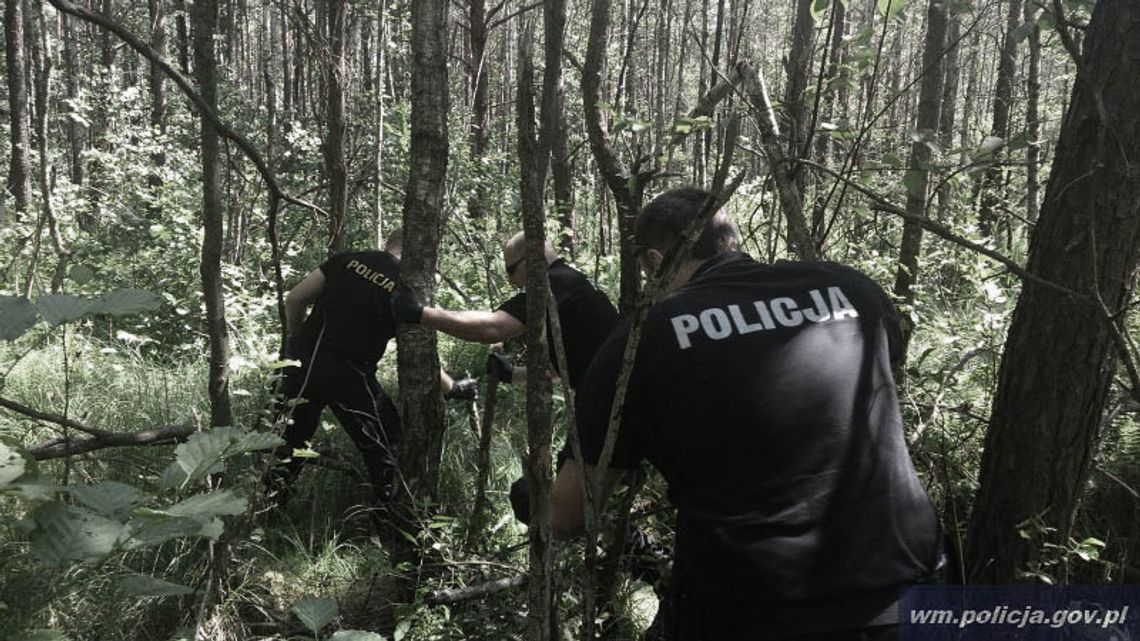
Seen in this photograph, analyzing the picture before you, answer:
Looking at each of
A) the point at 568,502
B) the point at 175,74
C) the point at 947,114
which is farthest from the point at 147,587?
the point at 947,114

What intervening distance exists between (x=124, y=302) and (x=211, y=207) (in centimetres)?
141

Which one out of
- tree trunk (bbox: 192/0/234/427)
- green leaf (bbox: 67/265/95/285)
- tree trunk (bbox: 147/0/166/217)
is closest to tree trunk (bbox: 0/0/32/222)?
tree trunk (bbox: 147/0/166/217)

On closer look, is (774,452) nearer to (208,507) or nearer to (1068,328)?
(1068,328)

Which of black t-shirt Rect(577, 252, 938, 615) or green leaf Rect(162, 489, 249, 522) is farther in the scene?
black t-shirt Rect(577, 252, 938, 615)

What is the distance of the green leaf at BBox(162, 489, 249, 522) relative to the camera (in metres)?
1.16

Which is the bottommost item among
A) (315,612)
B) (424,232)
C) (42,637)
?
(315,612)

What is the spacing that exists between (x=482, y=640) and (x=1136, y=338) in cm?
362

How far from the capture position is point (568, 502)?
199 cm

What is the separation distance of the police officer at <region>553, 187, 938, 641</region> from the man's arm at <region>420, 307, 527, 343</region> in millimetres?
1271

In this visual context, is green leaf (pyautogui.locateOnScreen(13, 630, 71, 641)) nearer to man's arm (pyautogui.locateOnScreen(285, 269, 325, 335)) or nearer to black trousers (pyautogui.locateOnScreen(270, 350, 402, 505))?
black trousers (pyautogui.locateOnScreen(270, 350, 402, 505))

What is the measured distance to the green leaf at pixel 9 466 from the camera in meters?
1.06

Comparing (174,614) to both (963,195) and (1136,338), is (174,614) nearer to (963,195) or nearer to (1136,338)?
(1136,338)

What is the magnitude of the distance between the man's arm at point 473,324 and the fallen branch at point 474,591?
0.97 metres

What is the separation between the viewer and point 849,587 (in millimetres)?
1666
